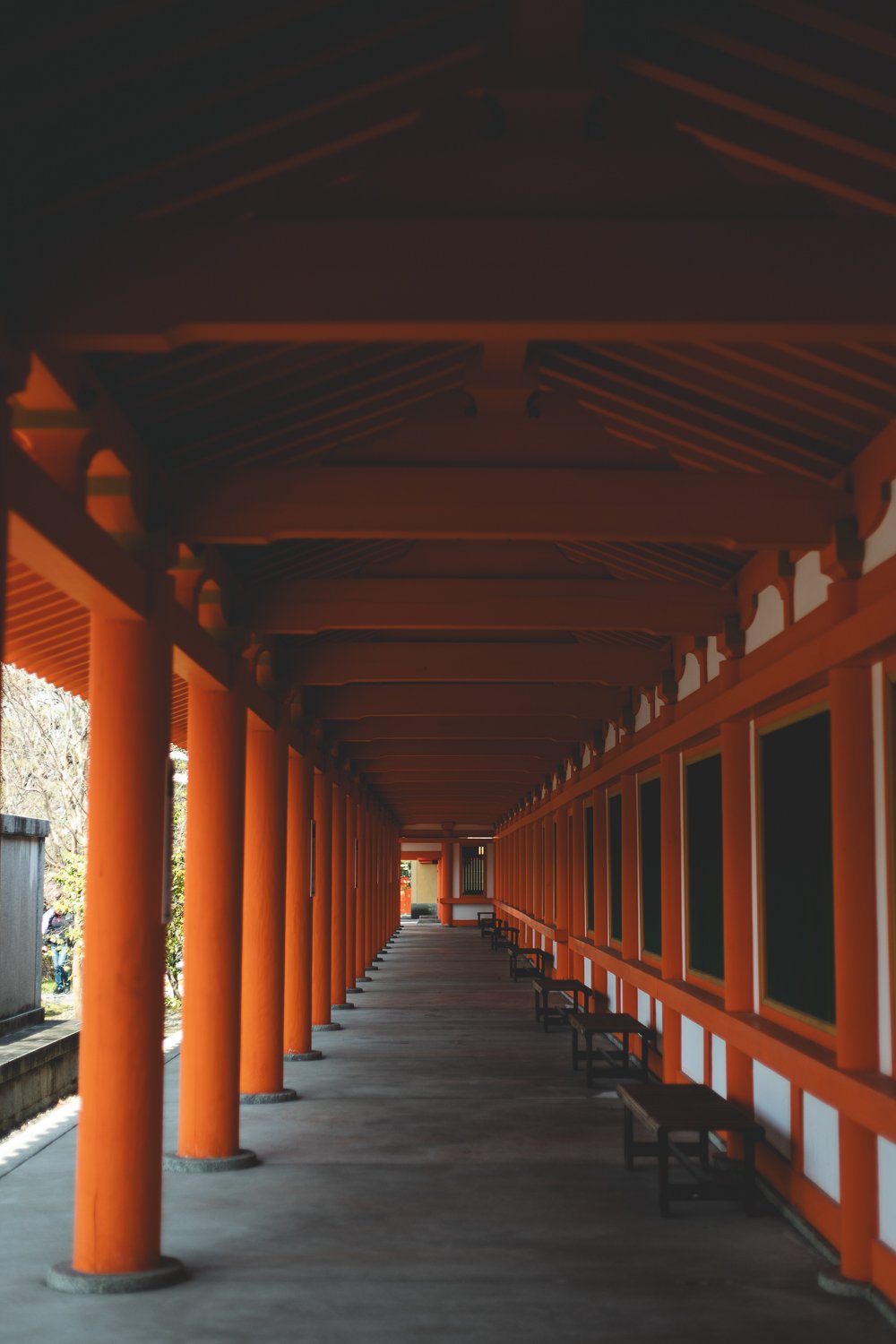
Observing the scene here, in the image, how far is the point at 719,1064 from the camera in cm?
826

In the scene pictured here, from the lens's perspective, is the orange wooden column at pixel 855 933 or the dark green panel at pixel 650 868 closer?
the orange wooden column at pixel 855 933

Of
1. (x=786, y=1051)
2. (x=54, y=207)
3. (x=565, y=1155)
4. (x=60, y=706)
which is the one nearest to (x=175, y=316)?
(x=54, y=207)

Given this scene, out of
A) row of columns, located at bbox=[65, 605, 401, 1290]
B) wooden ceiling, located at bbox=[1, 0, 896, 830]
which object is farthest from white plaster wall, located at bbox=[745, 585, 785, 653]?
row of columns, located at bbox=[65, 605, 401, 1290]

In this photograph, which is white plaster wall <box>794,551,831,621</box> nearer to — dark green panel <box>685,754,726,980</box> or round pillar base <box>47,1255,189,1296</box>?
dark green panel <box>685,754,726,980</box>

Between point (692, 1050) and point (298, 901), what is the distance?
340cm

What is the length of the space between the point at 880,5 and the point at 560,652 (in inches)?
258

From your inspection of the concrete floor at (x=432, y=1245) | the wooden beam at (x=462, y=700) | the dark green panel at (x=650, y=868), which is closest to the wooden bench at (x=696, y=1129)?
the concrete floor at (x=432, y=1245)

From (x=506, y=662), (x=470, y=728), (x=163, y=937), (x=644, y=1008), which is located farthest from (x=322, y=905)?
(x=163, y=937)

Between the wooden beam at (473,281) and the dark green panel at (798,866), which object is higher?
the wooden beam at (473,281)

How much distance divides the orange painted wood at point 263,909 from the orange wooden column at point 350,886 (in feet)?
22.8

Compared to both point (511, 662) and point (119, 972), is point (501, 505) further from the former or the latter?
point (511, 662)

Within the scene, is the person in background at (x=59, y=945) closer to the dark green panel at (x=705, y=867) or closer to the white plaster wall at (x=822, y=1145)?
the dark green panel at (x=705, y=867)

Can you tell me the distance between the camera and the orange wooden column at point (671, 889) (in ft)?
30.4

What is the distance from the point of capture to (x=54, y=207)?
3518 millimetres
